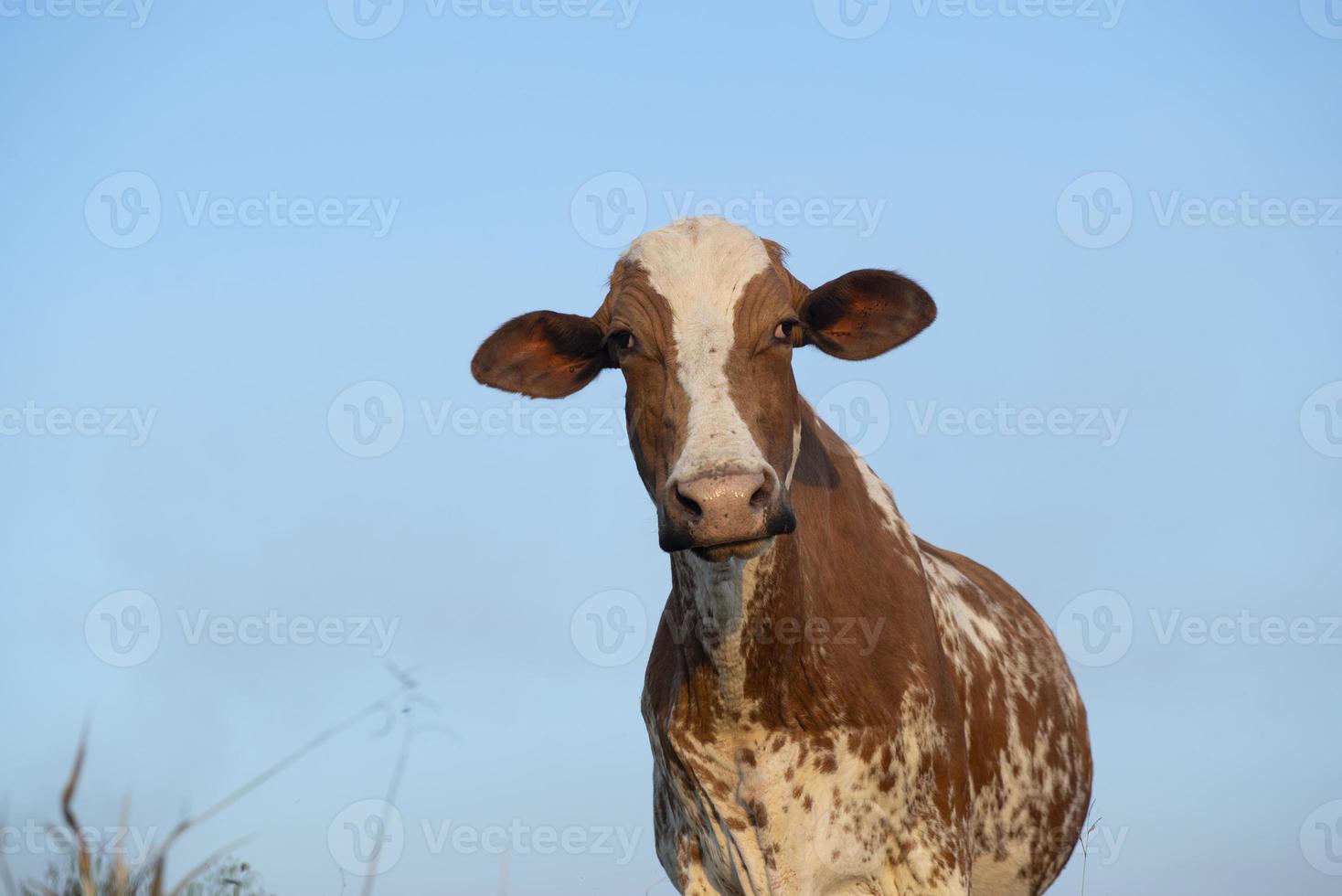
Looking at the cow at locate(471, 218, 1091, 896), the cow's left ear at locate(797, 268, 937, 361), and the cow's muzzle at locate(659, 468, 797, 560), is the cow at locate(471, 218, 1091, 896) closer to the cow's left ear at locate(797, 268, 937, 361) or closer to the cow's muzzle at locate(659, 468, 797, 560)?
the cow's left ear at locate(797, 268, 937, 361)

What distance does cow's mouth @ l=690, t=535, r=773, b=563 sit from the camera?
5129 millimetres

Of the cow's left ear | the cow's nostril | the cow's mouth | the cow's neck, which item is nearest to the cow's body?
the cow's neck

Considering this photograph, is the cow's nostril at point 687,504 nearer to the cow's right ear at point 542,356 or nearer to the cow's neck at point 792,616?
the cow's neck at point 792,616

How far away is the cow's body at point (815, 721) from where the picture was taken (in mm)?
5953

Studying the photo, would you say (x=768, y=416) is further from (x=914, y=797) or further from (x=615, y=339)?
(x=914, y=797)

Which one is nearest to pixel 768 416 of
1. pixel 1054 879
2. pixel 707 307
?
pixel 707 307

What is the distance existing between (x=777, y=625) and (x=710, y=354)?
3.73 ft

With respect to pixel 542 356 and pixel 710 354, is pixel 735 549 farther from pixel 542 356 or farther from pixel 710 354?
pixel 542 356

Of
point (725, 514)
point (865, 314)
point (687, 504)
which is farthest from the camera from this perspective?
point (865, 314)

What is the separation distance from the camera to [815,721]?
5.95 meters

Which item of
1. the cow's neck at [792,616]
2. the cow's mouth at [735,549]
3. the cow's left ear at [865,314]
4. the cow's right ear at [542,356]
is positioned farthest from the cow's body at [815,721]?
the cow's right ear at [542,356]

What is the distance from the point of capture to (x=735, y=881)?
621 centimetres

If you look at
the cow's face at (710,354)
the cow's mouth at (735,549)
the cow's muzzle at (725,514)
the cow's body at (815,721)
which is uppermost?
the cow's face at (710,354)

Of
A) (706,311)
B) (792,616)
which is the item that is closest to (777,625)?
(792,616)
